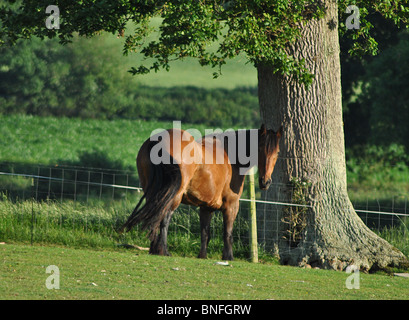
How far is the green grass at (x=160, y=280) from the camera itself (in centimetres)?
616

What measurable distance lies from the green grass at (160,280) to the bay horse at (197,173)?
0.58 m

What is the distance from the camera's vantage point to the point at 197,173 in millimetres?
8438

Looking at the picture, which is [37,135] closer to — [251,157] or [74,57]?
[74,57]

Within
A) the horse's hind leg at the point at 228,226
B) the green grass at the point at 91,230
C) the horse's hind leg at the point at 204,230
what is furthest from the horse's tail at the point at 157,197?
the green grass at the point at 91,230

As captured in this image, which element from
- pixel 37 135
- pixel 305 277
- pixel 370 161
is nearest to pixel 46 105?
pixel 37 135

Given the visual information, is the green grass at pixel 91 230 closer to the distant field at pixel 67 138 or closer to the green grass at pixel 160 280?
the green grass at pixel 160 280

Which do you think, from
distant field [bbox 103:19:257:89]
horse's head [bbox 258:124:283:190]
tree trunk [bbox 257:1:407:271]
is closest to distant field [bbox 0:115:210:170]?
distant field [bbox 103:19:257:89]

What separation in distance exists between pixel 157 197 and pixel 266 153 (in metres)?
1.76

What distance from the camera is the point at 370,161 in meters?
25.4

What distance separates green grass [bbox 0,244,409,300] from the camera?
6.16m

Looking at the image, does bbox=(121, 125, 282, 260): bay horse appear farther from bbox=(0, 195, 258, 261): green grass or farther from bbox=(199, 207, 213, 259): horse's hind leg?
bbox=(0, 195, 258, 261): green grass

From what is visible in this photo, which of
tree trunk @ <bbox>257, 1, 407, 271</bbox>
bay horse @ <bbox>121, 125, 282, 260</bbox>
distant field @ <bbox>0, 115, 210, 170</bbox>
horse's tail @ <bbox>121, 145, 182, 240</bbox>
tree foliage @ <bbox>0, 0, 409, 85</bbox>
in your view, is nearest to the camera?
horse's tail @ <bbox>121, 145, 182, 240</bbox>
